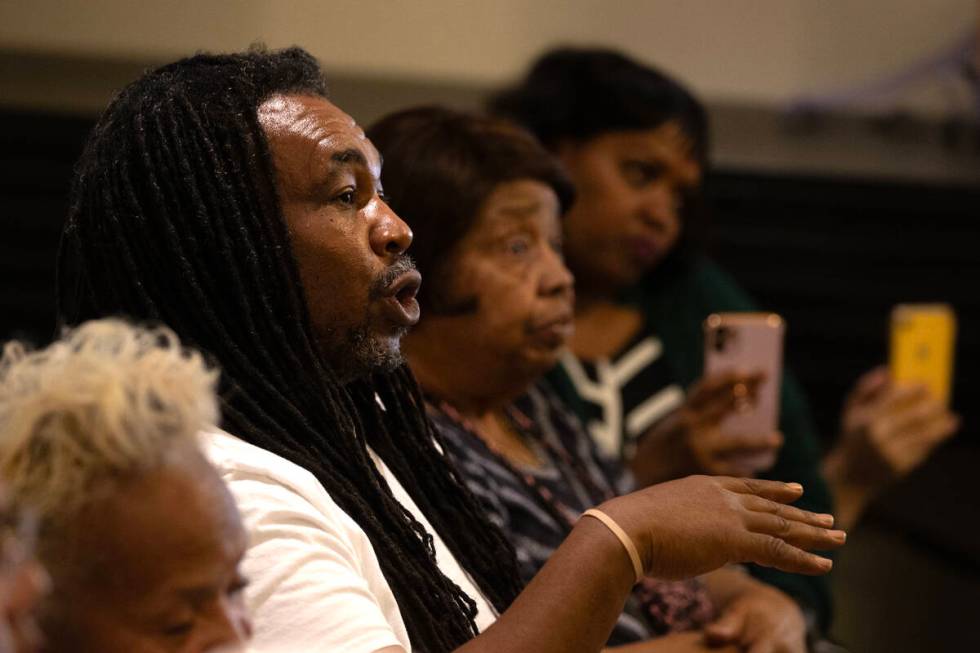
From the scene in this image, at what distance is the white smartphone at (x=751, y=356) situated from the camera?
2621 mm

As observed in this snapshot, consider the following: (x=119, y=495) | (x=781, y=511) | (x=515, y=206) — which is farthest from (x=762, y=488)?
(x=515, y=206)

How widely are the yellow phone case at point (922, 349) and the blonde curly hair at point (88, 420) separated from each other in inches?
99.2

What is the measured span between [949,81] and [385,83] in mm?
2189

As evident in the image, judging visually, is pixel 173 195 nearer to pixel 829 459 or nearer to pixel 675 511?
pixel 675 511

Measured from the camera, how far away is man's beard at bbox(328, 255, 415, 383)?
149 centimetres

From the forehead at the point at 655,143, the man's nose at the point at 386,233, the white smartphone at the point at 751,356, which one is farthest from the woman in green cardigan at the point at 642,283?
the man's nose at the point at 386,233

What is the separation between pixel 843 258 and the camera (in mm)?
5258

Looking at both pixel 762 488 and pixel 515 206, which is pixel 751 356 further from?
pixel 762 488

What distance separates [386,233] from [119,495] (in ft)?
2.10

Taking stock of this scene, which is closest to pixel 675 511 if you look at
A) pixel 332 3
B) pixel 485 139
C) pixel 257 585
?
pixel 257 585

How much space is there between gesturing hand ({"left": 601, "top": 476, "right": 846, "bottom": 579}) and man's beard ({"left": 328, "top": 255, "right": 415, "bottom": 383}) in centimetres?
Answer: 33

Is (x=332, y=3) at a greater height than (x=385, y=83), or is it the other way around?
(x=332, y=3)

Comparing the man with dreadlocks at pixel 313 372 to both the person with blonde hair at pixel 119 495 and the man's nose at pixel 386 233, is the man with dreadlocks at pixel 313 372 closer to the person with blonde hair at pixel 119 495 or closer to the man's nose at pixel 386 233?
the man's nose at pixel 386 233

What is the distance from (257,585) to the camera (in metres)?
1.16
